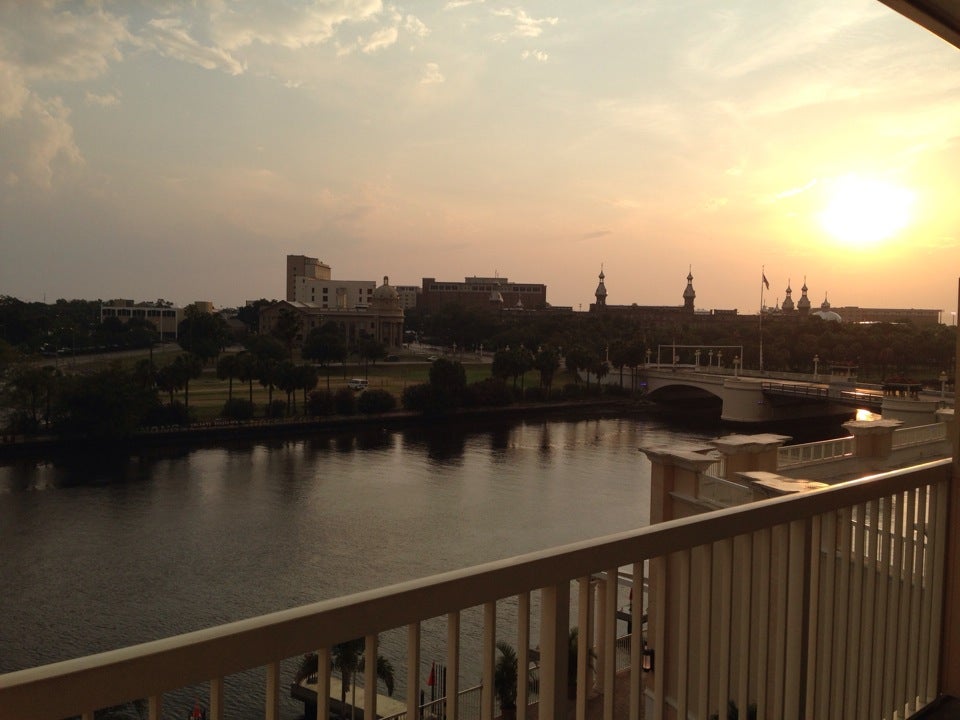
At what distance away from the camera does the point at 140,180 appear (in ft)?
78.0

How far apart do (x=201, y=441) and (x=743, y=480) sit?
11.0 metres

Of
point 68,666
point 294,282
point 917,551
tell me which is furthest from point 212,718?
point 294,282

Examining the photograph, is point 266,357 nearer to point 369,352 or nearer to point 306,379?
point 306,379

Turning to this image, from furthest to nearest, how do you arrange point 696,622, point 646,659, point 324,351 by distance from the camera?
point 324,351
point 696,622
point 646,659

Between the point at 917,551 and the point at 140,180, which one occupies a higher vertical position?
the point at 140,180

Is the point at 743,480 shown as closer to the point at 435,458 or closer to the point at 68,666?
the point at 68,666

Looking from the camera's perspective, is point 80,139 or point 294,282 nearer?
point 80,139

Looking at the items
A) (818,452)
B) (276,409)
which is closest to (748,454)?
(818,452)

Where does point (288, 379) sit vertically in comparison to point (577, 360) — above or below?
below

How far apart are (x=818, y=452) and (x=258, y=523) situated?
5.80 m

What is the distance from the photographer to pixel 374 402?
49.8 feet

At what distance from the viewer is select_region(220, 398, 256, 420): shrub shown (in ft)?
45.9

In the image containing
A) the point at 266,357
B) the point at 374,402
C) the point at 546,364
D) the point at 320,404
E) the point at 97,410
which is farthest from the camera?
the point at 546,364

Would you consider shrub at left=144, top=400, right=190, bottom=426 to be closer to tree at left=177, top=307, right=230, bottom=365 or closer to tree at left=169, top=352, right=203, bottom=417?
tree at left=169, top=352, right=203, bottom=417
